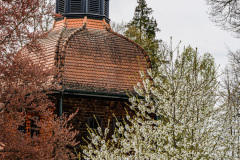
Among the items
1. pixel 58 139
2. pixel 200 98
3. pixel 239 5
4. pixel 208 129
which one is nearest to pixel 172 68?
pixel 200 98

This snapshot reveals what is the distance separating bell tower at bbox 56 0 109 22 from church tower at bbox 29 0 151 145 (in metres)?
0.59

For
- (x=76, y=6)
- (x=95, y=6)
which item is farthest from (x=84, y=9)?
(x=95, y=6)

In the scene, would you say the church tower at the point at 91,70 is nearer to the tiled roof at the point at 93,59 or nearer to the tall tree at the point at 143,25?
the tiled roof at the point at 93,59

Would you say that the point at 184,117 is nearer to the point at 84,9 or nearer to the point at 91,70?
the point at 91,70

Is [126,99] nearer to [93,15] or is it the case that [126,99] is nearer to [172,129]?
[93,15]

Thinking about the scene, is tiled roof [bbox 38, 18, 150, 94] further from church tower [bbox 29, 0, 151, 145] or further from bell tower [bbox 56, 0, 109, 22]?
bell tower [bbox 56, 0, 109, 22]

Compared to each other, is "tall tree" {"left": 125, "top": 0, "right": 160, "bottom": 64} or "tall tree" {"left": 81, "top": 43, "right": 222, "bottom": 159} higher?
"tall tree" {"left": 125, "top": 0, "right": 160, "bottom": 64}

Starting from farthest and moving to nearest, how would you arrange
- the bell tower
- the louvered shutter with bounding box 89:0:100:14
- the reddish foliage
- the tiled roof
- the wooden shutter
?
the louvered shutter with bounding box 89:0:100:14, the wooden shutter, the bell tower, the tiled roof, the reddish foliage

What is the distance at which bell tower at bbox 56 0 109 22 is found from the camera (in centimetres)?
1823

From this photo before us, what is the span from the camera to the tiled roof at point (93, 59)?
14.7 m

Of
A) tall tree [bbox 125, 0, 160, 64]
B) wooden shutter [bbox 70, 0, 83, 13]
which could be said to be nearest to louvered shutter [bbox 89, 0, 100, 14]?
Answer: wooden shutter [bbox 70, 0, 83, 13]

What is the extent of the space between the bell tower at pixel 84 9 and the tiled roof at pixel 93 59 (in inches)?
42.5

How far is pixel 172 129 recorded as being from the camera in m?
7.61

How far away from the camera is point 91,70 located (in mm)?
15156
